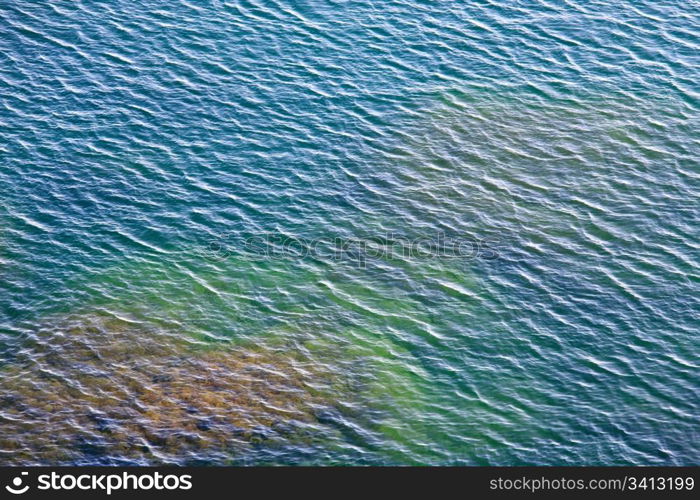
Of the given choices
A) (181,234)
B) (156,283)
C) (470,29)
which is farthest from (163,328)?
(470,29)

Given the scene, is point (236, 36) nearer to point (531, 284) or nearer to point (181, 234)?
point (181, 234)
